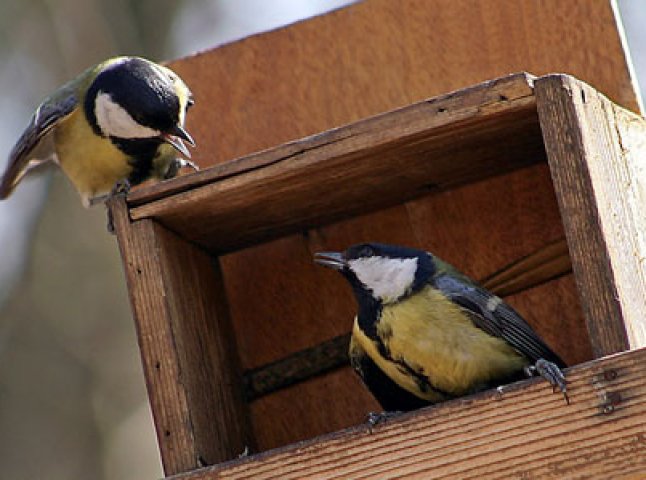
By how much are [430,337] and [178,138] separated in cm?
97

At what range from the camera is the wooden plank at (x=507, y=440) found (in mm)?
2484

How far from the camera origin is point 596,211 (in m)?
2.70

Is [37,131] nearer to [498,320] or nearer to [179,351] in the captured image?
[179,351]

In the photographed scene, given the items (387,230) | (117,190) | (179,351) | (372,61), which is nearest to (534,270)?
(387,230)

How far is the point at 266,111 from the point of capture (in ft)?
11.9

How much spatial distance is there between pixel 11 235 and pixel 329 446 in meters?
4.43

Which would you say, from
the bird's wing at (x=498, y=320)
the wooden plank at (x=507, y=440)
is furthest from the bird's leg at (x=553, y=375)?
the bird's wing at (x=498, y=320)

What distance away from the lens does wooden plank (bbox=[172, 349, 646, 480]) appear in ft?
8.15

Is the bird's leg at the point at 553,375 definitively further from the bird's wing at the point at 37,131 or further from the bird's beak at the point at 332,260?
the bird's wing at the point at 37,131

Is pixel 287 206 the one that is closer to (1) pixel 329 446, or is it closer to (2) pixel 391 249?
(2) pixel 391 249

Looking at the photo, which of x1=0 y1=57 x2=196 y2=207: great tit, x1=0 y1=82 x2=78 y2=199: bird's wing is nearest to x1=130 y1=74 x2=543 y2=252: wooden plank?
x1=0 y1=57 x2=196 y2=207: great tit

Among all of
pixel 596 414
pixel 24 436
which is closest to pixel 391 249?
pixel 596 414

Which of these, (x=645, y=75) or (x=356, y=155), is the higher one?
(x=645, y=75)

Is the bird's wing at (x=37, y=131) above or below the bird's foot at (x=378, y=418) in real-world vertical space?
above
